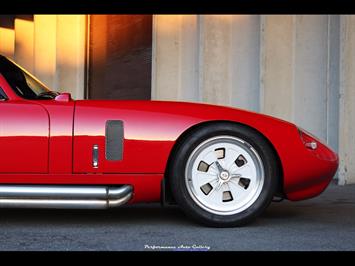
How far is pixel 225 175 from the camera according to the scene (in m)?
3.63

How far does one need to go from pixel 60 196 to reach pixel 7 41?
874 centimetres

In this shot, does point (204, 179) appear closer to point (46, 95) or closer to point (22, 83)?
point (46, 95)

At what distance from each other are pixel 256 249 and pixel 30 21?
899 cm

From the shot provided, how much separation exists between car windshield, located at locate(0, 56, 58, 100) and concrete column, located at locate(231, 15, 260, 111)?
3865mm

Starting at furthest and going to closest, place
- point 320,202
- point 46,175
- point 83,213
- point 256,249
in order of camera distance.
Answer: point 320,202, point 83,213, point 46,175, point 256,249

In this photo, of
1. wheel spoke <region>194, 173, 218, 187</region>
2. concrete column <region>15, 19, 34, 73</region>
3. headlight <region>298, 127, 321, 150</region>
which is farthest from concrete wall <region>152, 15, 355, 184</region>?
concrete column <region>15, 19, 34, 73</region>

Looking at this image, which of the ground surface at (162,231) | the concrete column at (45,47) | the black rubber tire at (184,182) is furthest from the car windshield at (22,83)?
the concrete column at (45,47)

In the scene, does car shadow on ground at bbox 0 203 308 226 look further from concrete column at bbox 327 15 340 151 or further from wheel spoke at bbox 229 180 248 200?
concrete column at bbox 327 15 340 151

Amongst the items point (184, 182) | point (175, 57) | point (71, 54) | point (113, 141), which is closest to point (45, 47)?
point (71, 54)
